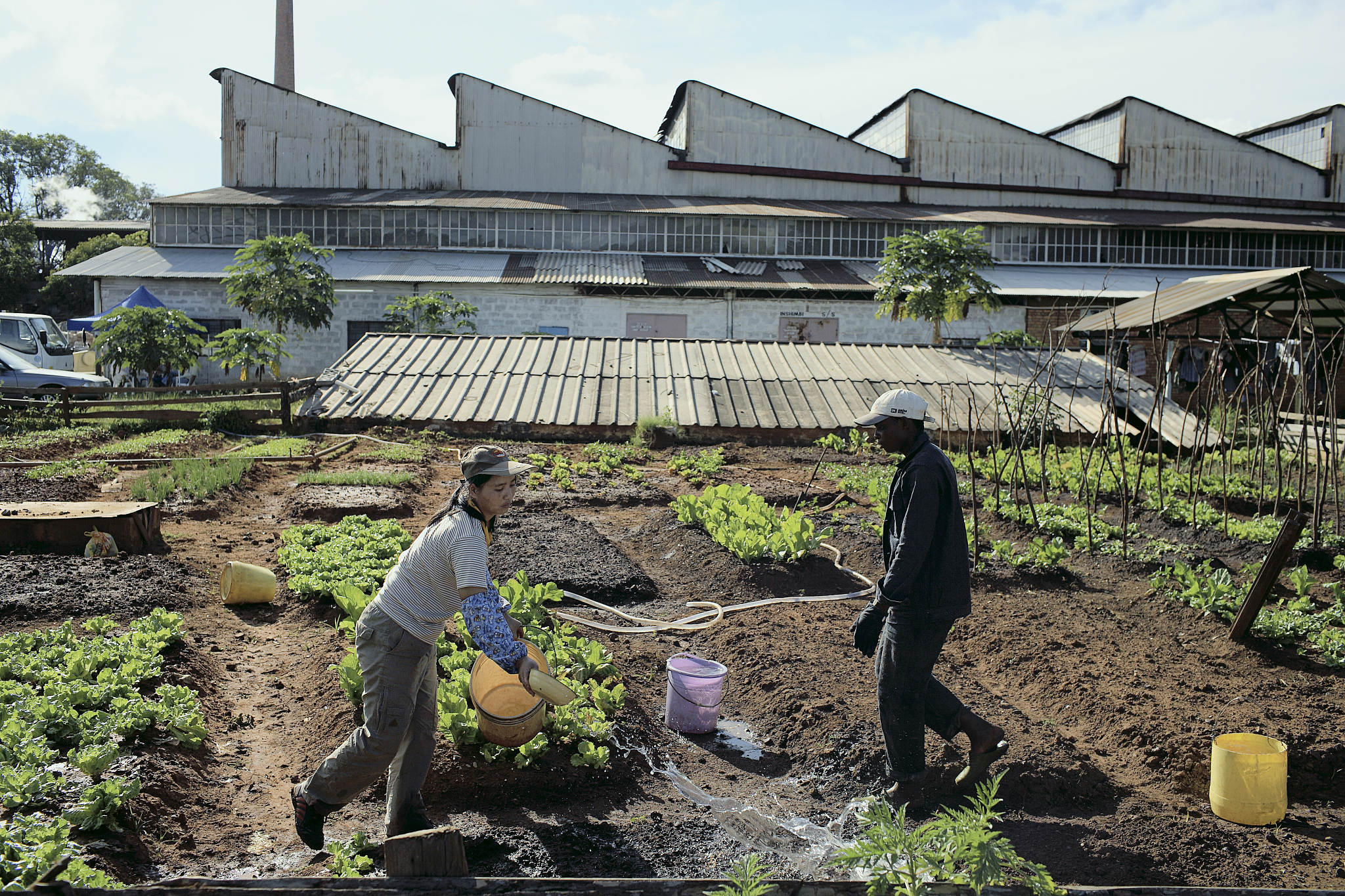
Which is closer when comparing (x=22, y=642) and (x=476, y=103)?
(x=22, y=642)

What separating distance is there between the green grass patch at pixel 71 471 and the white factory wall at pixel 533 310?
45.1 ft

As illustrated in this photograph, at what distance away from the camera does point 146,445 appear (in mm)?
12047

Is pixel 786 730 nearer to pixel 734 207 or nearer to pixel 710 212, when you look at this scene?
pixel 710 212

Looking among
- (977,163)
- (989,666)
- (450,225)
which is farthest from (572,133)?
(989,666)

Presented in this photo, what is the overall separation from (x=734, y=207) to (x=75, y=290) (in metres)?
26.5

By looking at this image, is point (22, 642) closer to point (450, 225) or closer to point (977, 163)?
point (450, 225)

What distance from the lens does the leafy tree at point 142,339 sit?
633 inches

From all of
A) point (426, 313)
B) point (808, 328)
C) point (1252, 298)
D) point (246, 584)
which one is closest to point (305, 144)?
point (426, 313)

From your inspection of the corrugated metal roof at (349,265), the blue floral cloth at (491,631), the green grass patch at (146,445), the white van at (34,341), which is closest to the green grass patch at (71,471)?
the green grass patch at (146,445)

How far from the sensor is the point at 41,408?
14.5m

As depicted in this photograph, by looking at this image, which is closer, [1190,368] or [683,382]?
[683,382]

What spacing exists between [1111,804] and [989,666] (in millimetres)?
1622

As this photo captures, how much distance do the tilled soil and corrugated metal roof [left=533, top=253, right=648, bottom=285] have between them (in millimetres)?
17190

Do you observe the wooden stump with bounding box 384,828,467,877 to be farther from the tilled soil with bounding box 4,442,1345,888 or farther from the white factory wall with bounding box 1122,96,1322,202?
the white factory wall with bounding box 1122,96,1322,202
